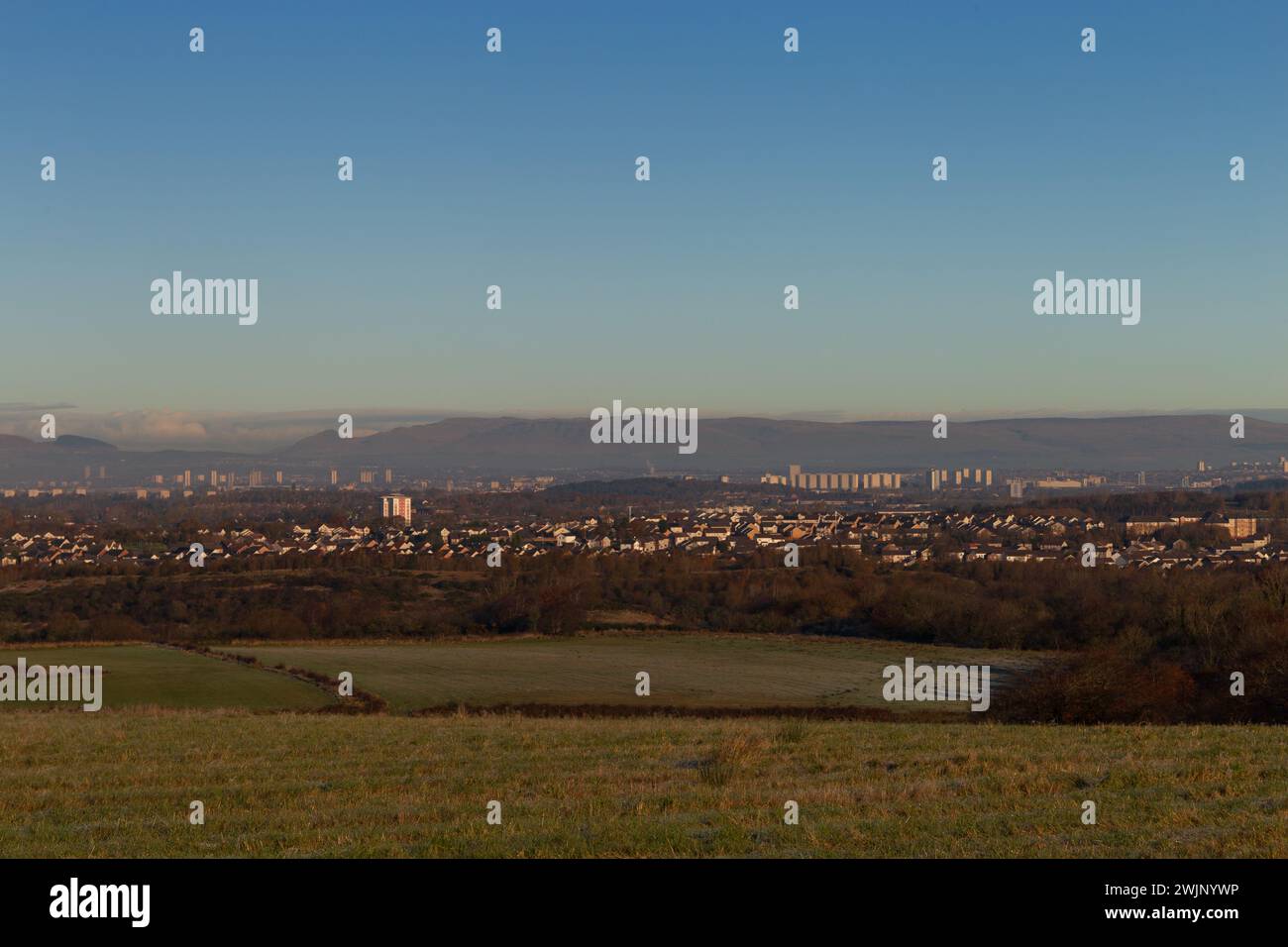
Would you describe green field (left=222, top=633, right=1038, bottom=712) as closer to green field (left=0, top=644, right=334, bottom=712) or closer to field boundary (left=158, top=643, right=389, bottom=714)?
field boundary (left=158, top=643, right=389, bottom=714)

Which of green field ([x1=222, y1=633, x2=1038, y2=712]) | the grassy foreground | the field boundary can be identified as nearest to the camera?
the grassy foreground

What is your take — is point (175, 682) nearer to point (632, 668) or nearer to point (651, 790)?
point (632, 668)

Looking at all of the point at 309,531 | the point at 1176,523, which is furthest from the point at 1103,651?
the point at 309,531

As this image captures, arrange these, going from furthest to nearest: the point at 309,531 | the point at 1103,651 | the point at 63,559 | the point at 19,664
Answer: the point at 309,531 < the point at 63,559 < the point at 19,664 < the point at 1103,651

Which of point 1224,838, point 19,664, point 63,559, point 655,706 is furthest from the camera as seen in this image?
point 63,559

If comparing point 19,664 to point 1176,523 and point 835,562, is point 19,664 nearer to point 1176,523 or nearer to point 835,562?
point 835,562

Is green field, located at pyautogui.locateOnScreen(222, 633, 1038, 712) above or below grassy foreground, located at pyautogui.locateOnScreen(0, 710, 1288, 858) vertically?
below

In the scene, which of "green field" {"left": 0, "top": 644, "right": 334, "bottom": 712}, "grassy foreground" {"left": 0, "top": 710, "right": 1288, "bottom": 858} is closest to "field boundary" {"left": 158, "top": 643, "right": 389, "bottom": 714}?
"green field" {"left": 0, "top": 644, "right": 334, "bottom": 712}
